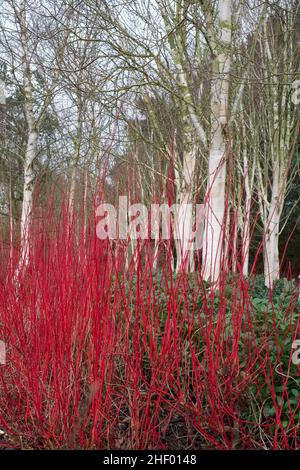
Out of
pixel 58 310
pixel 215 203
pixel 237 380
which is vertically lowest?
pixel 237 380

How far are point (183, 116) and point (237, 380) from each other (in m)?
4.44

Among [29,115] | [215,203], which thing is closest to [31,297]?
[215,203]

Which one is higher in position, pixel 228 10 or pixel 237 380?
pixel 228 10

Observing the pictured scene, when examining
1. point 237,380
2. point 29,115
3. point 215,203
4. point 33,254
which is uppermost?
point 29,115

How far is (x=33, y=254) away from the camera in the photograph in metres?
2.63

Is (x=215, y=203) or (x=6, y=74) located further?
(x=6, y=74)

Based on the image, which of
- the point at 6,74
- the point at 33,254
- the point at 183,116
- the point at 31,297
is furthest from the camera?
the point at 6,74

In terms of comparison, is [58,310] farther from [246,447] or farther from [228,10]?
[228,10]

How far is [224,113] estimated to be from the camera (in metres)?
4.60

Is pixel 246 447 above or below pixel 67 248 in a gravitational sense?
below
